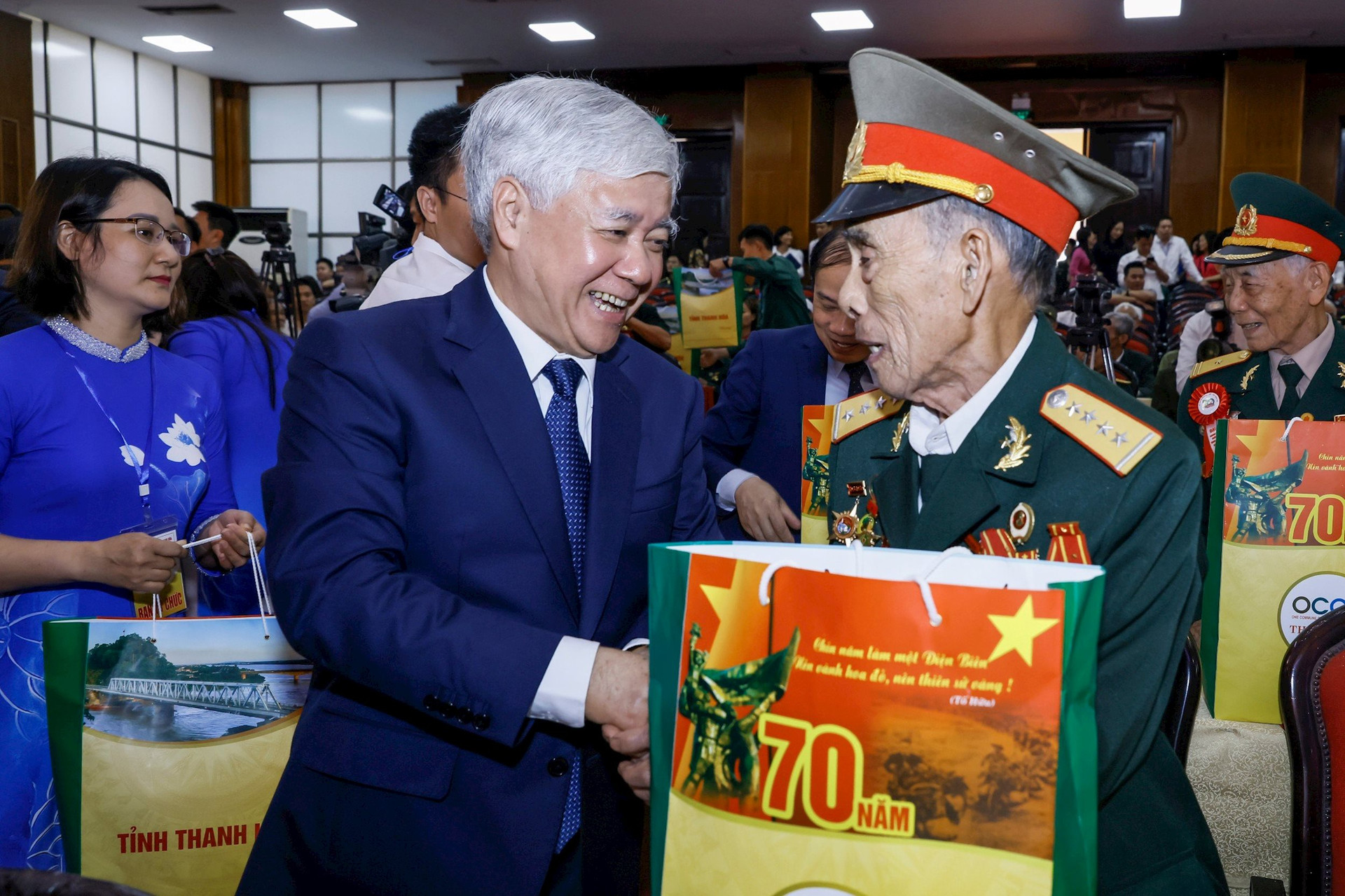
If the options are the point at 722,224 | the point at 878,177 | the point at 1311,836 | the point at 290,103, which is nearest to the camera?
the point at 878,177

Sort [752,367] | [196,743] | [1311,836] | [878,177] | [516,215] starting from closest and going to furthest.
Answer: [878,177]
[516,215]
[1311,836]
[196,743]
[752,367]

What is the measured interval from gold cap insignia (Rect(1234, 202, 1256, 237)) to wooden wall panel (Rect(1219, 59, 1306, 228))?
11.2 m

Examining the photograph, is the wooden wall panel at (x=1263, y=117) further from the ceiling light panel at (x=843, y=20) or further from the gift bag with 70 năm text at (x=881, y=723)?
the gift bag with 70 năm text at (x=881, y=723)

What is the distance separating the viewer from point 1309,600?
2.90 meters

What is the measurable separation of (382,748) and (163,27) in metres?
14.2

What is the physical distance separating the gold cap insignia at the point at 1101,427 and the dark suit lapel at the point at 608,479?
18.7 inches

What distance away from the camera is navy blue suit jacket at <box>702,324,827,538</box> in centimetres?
260

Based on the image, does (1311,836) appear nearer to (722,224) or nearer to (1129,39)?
(1129,39)

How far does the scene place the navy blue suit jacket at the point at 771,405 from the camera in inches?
102

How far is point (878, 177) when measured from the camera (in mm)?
1118

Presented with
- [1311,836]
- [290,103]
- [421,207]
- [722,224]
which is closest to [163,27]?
[290,103]

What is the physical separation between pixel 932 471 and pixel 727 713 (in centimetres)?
43

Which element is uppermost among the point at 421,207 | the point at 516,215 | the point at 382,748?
the point at 421,207

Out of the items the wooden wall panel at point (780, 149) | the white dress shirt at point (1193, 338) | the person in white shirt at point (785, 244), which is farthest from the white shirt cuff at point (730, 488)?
the wooden wall panel at point (780, 149)
